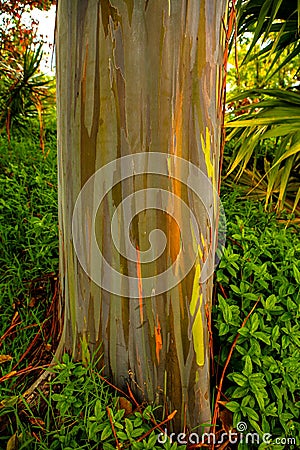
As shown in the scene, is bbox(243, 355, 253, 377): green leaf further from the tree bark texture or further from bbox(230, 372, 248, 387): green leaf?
the tree bark texture

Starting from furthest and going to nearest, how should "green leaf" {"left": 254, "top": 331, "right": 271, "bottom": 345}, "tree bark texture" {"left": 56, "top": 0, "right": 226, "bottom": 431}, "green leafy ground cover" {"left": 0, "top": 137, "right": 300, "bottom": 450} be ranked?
"green leaf" {"left": 254, "top": 331, "right": 271, "bottom": 345} → "green leafy ground cover" {"left": 0, "top": 137, "right": 300, "bottom": 450} → "tree bark texture" {"left": 56, "top": 0, "right": 226, "bottom": 431}

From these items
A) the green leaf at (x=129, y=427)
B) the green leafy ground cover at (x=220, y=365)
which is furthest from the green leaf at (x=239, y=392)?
the green leaf at (x=129, y=427)

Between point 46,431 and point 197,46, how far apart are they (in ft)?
3.94

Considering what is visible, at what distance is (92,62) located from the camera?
125 cm

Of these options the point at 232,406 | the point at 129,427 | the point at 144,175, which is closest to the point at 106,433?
the point at 129,427

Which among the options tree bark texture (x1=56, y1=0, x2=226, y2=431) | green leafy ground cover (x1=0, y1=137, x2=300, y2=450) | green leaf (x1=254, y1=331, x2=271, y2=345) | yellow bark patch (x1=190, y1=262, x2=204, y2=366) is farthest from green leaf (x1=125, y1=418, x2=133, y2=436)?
green leaf (x1=254, y1=331, x2=271, y2=345)

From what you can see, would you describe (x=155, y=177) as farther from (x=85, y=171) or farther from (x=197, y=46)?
(x=197, y=46)

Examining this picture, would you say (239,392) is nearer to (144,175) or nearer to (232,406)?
(232,406)

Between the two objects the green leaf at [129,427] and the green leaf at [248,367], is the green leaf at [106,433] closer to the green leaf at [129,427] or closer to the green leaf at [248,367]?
the green leaf at [129,427]

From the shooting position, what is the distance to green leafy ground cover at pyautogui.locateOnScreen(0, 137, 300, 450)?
1349 millimetres

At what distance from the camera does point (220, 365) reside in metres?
1.60

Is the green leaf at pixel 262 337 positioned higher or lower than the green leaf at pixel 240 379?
higher

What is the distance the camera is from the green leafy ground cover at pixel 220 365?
1.35 metres

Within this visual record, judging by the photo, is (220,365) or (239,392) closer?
(239,392)
